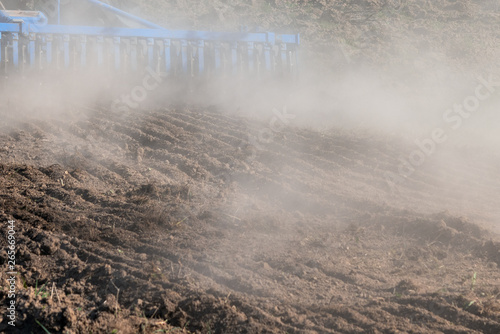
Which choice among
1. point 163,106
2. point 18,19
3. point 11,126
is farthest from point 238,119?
point 18,19

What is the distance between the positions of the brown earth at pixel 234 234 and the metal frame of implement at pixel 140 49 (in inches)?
79.8

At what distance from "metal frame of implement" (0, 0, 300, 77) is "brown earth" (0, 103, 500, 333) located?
6.65 ft

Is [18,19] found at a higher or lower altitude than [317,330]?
higher

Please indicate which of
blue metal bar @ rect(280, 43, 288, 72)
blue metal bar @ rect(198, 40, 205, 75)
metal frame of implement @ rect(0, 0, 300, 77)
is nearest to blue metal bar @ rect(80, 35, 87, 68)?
metal frame of implement @ rect(0, 0, 300, 77)

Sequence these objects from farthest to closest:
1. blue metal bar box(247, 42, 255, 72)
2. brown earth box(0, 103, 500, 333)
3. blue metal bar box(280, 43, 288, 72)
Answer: blue metal bar box(280, 43, 288, 72) < blue metal bar box(247, 42, 255, 72) < brown earth box(0, 103, 500, 333)

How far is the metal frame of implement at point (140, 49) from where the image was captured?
8.95 m

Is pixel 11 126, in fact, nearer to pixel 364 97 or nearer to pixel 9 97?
pixel 9 97

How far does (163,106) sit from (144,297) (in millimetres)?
5814

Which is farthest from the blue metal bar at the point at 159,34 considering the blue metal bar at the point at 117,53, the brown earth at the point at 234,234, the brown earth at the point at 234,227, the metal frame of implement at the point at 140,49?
the brown earth at the point at 234,234

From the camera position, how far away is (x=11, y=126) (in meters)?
7.23

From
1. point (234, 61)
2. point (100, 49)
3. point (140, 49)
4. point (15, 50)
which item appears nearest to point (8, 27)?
point (15, 50)

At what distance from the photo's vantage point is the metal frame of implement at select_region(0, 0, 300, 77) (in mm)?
8953

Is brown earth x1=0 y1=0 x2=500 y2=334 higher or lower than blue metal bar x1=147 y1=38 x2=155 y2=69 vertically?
lower

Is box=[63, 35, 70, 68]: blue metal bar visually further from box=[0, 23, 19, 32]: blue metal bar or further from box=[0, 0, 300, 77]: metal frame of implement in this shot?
box=[0, 23, 19, 32]: blue metal bar
